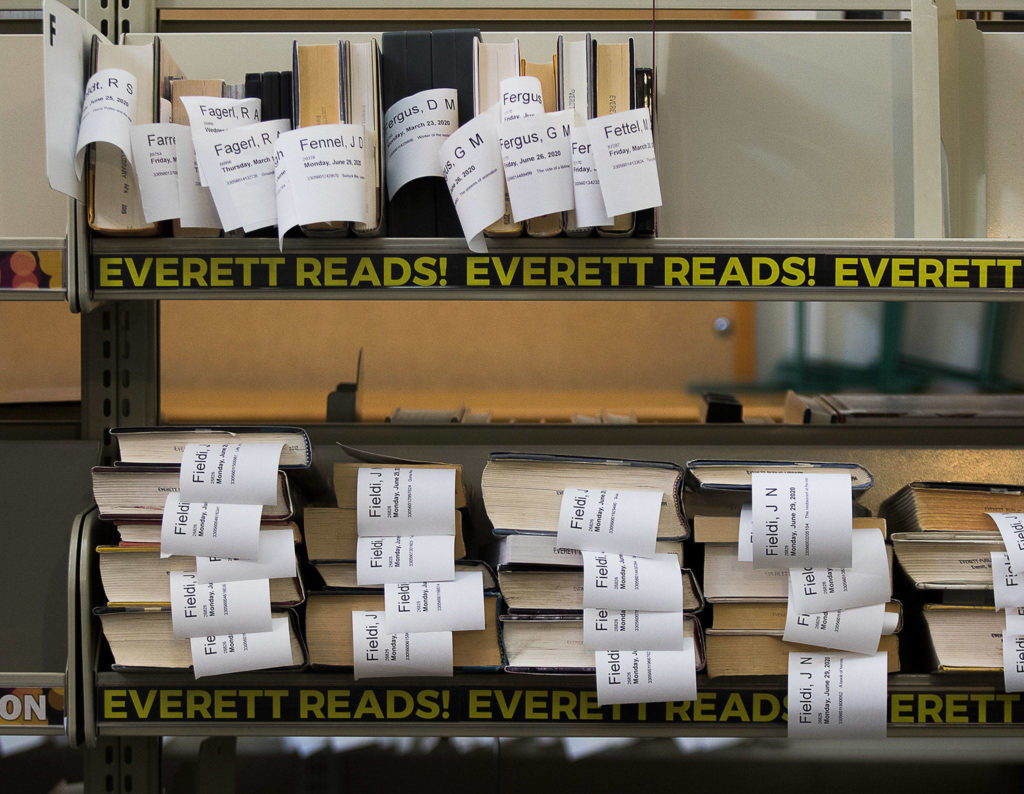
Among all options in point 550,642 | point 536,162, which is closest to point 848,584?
point 550,642

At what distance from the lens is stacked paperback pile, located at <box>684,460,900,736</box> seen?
888mm

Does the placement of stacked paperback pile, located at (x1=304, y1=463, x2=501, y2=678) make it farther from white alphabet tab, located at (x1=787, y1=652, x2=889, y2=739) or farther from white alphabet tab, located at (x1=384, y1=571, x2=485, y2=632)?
white alphabet tab, located at (x1=787, y1=652, x2=889, y2=739)

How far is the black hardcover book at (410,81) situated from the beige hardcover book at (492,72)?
2.2 inches

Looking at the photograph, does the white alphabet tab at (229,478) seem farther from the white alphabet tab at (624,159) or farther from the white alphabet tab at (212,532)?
the white alphabet tab at (624,159)

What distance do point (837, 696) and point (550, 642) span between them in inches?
12.7

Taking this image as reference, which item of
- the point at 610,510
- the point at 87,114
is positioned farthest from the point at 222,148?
the point at 610,510

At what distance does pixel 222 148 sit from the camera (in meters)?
0.85

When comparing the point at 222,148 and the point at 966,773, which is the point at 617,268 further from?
the point at 966,773

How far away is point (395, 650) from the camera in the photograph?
0.90 m

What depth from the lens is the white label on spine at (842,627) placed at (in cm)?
90

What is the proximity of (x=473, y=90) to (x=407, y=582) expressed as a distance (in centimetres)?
54

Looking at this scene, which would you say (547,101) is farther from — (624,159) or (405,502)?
(405,502)

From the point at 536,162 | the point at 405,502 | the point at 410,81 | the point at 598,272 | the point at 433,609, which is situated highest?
the point at 410,81

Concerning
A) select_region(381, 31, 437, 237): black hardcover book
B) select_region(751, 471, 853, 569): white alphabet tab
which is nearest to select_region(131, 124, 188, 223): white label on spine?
select_region(381, 31, 437, 237): black hardcover book
